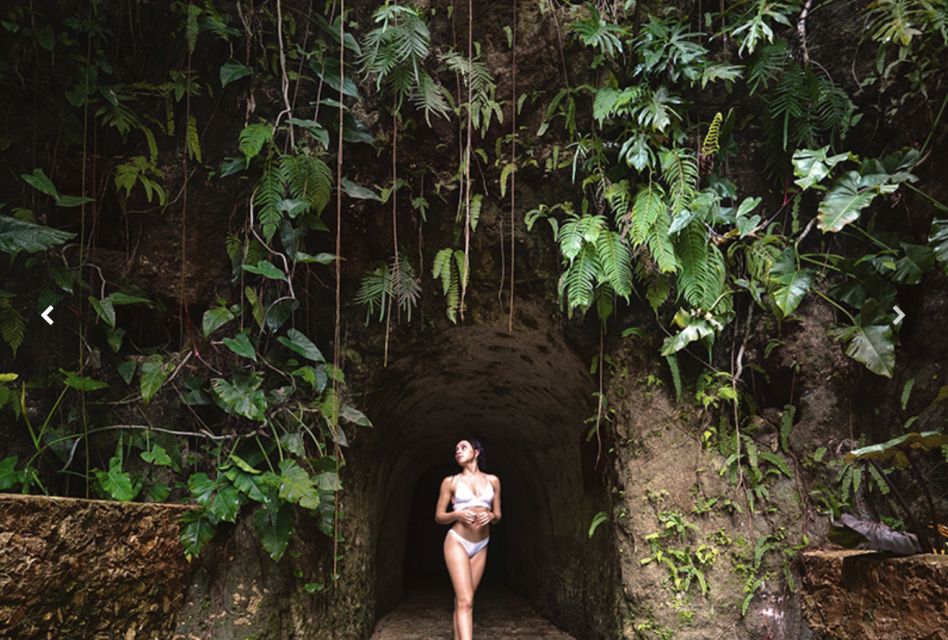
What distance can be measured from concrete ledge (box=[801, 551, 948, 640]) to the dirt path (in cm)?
291

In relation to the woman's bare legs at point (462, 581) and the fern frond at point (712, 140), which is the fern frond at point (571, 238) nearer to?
the fern frond at point (712, 140)

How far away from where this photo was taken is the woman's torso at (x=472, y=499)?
5270 mm

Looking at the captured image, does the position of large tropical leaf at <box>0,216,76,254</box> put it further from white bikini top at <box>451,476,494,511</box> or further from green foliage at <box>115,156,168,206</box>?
white bikini top at <box>451,476,494,511</box>

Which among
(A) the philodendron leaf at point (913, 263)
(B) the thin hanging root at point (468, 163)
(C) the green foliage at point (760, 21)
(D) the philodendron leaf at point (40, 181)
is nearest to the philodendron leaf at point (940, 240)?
(A) the philodendron leaf at point (913, 263)

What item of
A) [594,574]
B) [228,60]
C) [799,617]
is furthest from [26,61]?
[799,617]

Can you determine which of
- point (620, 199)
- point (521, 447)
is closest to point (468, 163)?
point (620, 199)

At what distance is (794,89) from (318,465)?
4207 millimetres

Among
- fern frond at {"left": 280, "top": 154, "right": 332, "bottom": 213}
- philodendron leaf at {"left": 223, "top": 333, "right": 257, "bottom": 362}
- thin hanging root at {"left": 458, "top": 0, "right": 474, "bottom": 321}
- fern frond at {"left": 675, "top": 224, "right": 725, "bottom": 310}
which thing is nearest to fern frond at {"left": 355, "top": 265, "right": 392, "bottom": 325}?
thin hanging root at {"left": 458, "top": 0, "right": 474, "bottom": 321}

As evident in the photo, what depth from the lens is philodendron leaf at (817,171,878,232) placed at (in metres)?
3.91

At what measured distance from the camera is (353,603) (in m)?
5.44

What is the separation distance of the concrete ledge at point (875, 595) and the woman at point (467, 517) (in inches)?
92.4

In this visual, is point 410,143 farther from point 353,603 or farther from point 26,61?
point 353,603

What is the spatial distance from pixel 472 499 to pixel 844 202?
3.45 metres

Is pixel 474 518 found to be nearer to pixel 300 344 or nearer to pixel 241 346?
pixel 300 344
